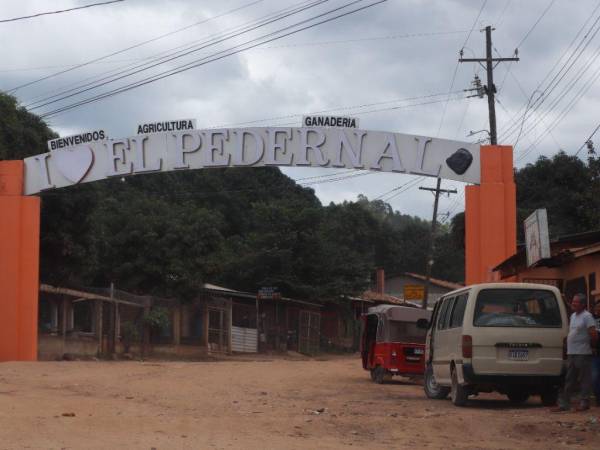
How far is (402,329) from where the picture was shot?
21.8 metres

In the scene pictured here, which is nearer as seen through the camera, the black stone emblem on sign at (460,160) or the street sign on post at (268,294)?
the black stone emblem on sign at (460,160)

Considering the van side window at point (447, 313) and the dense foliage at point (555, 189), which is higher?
the dense foliage at point (555, 189)

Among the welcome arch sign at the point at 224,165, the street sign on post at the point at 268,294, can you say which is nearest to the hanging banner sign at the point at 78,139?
the welcome arch sign at the point at 224,165

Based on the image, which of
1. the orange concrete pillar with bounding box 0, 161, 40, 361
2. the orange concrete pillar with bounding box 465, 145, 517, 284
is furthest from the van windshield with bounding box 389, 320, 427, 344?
the orange concrete pillar with bounding box 0, 161, 40, 361

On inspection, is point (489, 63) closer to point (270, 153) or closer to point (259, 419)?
point (270, 153)

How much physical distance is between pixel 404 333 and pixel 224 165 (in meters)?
6.66

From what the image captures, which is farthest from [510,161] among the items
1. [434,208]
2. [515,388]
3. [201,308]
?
[434,208]

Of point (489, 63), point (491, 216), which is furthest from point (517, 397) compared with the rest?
point (489, 63)

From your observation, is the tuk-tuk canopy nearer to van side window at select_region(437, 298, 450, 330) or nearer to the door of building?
van side window at select_region(437, 298, 450, 330)

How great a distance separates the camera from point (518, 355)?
13617 millimetres

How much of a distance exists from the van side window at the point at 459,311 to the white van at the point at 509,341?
3 cm

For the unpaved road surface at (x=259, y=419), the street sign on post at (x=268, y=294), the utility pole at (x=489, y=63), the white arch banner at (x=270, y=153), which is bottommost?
the unpaved road surface at (x=259, y=419)

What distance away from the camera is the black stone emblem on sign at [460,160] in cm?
2309

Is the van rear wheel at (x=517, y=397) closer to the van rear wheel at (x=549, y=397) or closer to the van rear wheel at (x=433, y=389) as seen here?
the van rear wheel at (x=549, y=397)
